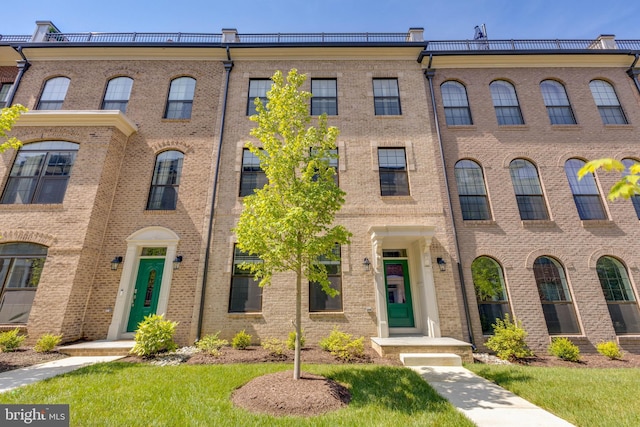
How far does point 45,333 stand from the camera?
8.03 metres

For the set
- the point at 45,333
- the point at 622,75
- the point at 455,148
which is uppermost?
the point at 622,75

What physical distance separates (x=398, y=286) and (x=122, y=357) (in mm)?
8748

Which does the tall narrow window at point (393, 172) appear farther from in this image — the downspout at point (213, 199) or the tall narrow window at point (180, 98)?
the tall narrow window at point (180, 98)

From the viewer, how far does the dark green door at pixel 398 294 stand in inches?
372

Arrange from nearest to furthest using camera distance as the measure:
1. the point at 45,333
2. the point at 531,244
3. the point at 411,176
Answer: the point at 45,333, the point at 531,244, the point at 411,176

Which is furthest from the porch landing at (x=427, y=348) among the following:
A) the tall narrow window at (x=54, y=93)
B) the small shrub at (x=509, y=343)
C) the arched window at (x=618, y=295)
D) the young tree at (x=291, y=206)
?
the tall narrow window at (x=54, y=93)

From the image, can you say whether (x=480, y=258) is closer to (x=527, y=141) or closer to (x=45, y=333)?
(x=527, y=141)

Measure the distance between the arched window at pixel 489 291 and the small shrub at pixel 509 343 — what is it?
62 cm

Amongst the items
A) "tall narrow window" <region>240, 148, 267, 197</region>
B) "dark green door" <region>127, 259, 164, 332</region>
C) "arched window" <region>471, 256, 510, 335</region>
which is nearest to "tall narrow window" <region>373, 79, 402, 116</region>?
"tall narrow window" <region>240, 148, 267, 197</region>

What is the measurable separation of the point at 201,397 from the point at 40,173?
10848mm

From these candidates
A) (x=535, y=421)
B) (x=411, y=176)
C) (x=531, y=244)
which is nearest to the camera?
(x=535, y=421)

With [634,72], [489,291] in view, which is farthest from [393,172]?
[634,72]

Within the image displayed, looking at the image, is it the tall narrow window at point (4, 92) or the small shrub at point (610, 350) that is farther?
the tall narrow window at point (4, 92)

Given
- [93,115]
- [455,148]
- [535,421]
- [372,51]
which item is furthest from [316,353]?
[372,51]
